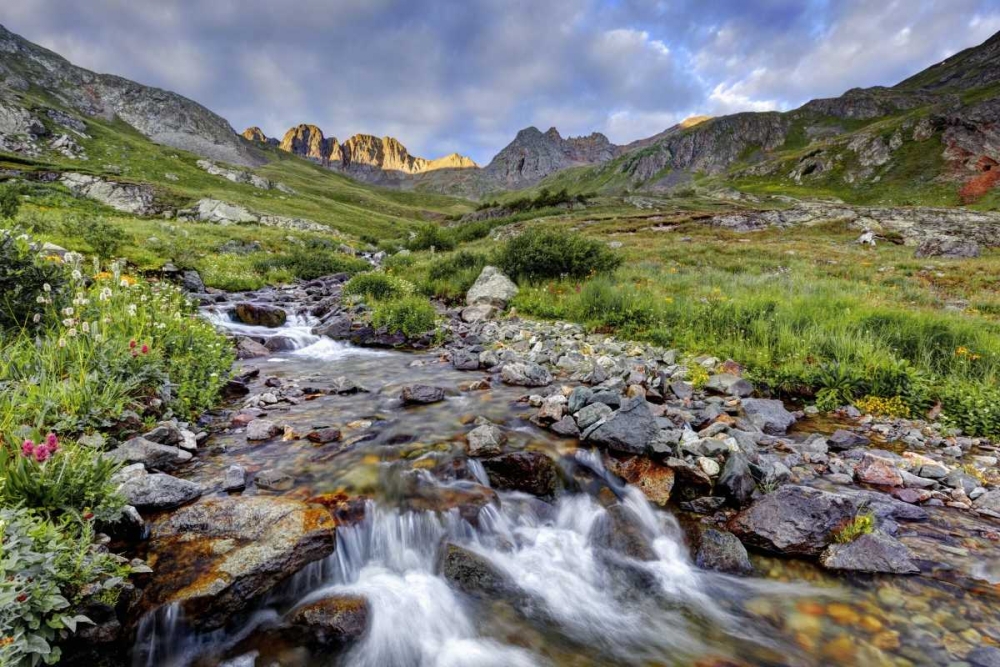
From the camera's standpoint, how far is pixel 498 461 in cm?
516

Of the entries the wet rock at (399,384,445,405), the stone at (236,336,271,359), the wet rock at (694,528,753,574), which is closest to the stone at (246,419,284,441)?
the wet rock at (399,384,445,405)

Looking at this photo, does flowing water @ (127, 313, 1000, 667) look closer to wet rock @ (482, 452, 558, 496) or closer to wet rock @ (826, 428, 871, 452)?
wet rock @ (482, 452, 558, 496)

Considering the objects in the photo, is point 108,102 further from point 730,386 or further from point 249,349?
point 730,386

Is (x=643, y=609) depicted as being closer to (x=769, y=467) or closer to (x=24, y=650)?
(x=769, y=467)

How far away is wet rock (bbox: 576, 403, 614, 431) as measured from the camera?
5883 millimetres

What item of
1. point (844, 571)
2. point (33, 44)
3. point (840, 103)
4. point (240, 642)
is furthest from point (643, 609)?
point (33, 44)

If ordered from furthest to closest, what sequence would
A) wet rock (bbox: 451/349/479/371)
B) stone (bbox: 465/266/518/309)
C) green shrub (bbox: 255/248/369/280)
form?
green shrub (bbox: 255/248/369/280) < stone (bbox: 465/266/518/309) < wet rock (bbox: 451/349/479/371)

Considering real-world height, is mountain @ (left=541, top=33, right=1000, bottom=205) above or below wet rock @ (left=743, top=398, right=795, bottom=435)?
above

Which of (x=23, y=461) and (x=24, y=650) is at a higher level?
(x=23, y=461)

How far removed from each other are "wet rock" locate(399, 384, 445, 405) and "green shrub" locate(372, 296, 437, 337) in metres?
4.67

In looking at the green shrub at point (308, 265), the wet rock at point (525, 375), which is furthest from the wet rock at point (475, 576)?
the green shrub at point (308, 265)

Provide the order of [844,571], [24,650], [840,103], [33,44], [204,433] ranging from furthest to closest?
1. [33,44]
2. [840,103]
3. [204,433]
4. [844,571]
5. [24,650]

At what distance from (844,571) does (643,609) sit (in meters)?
1.89

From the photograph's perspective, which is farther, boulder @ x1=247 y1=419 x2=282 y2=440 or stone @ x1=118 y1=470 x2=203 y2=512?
boulder @ x1=247 y1=419 x2=282 y2=440
